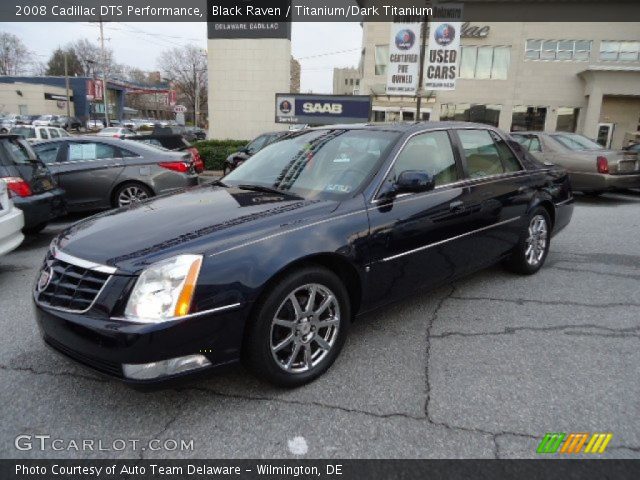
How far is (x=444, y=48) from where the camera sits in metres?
17.2

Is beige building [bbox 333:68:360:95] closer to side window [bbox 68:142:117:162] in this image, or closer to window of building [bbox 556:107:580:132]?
window of building [bbox 556:107:580:132]

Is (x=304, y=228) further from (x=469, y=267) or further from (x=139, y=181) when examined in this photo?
(x=139, y=181)

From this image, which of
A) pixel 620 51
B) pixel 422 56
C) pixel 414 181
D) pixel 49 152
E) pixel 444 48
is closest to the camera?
pixel 414 181

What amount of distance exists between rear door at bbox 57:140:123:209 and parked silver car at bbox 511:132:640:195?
816 cm

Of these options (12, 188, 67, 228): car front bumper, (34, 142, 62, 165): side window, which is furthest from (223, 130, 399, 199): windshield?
(34, 142, 62, 165): side window

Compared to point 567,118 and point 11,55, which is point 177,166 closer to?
point 567,118

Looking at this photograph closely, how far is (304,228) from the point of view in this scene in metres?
2.75

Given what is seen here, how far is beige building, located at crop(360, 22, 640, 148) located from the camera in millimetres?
29531

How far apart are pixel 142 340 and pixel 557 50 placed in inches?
1362

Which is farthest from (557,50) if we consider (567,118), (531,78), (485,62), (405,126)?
(405,126)

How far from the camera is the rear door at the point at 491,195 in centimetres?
394

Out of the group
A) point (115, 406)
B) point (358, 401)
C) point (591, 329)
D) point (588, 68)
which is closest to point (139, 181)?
point (115, 406)

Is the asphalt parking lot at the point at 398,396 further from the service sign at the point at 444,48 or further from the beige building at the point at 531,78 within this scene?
the beige building at the point at 531,78

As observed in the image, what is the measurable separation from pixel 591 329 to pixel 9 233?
5478 millimetres
